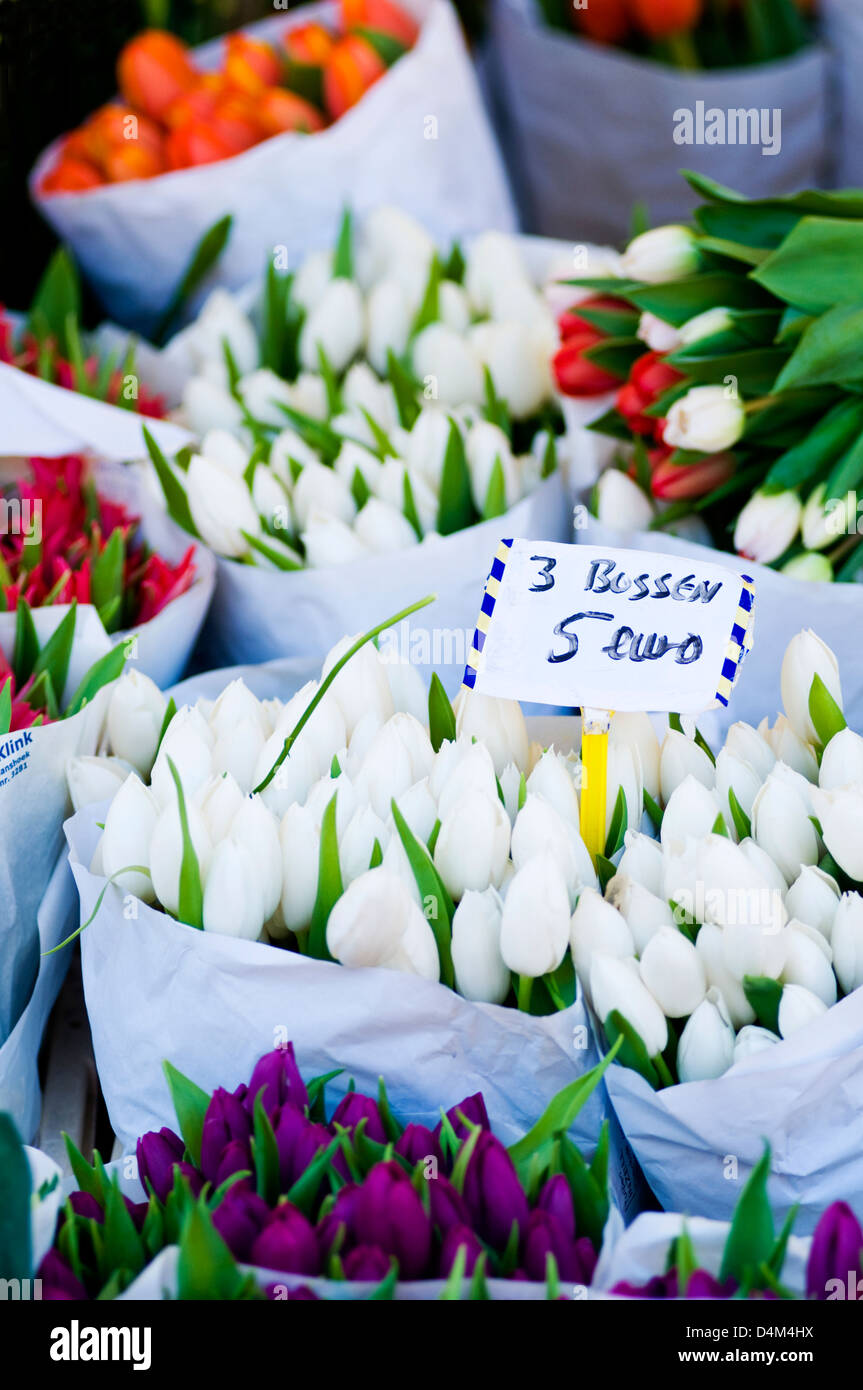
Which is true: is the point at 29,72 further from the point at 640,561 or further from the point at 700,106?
the point at 640,561

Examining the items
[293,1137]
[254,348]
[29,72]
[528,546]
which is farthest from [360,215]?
[293,1137]

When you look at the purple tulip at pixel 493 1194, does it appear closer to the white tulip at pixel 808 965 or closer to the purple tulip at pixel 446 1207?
the purple tulip at pixel 446 1207

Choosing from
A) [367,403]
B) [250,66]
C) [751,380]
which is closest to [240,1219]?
[751,380]

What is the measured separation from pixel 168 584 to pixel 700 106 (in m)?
1.12

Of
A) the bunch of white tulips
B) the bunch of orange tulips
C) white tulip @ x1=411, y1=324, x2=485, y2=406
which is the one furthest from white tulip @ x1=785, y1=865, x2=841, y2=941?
the bunch of orange tulips

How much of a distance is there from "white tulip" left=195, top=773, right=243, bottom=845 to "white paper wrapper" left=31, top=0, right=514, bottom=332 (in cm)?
96

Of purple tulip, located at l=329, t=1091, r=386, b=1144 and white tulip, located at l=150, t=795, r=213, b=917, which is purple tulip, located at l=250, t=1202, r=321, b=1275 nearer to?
purple tulip, located at l=329, t=1091, r=386, b=1144

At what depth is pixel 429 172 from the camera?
5.51ft

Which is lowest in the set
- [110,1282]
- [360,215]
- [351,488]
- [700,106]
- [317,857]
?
[110,1282]

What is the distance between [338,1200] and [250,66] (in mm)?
1616

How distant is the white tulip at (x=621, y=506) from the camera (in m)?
1.18

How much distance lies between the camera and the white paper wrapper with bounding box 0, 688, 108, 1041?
0.90 metres

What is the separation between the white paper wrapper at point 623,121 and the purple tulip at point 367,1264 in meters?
1.63
